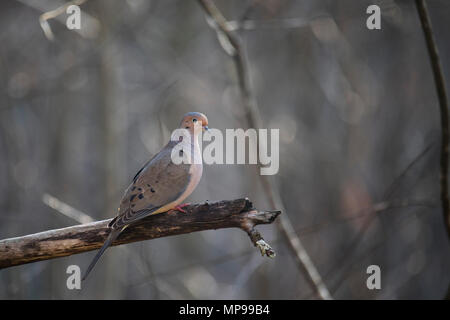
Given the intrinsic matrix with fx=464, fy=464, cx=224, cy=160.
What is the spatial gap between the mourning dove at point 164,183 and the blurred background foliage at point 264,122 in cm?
312

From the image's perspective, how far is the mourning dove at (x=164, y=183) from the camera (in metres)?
3.25

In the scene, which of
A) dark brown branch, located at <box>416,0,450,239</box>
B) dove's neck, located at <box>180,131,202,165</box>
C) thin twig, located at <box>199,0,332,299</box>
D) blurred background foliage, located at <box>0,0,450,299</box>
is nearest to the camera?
dark brown branch, located at <box>416,0,450,239</box>

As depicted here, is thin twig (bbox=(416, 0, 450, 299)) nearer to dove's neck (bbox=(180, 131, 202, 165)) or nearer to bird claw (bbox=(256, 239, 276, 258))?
bird claw (bbox=(256, 239, 276, 258))

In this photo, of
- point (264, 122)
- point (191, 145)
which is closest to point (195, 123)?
point (191, 145)

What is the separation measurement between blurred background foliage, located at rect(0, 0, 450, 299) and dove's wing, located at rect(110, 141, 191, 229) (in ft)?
10.6

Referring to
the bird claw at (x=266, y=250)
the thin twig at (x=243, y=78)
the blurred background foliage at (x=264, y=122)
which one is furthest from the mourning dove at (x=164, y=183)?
the blurred background foliage at (x=264, y=122)

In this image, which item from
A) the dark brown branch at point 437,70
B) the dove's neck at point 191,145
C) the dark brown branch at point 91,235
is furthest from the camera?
the dove's neck at point 191,145

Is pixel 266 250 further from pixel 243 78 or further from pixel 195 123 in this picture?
pixel 243 78

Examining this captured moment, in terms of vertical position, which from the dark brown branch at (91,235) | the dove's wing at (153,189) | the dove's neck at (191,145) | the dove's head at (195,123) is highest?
the dove's head at (195,123)

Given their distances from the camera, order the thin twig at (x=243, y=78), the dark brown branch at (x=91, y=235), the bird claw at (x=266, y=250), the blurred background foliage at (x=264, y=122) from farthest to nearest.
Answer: the blurred background foliage at (x=264, y=122), the thin twig at (x=243, y=78), the dark brown branch at (x=91, y=235), the bird claw at (x=266, y=250)

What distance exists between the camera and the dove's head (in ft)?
11.7

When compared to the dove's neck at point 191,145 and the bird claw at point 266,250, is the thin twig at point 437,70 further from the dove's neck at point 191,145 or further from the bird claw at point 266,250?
the dove's neck at point 191,145

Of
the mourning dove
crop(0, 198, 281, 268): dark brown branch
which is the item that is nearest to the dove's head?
the mourning dove
